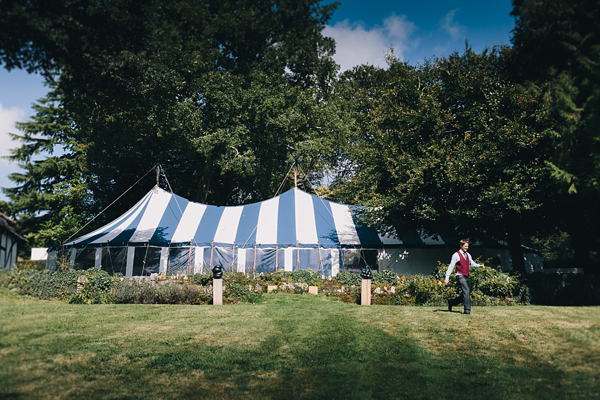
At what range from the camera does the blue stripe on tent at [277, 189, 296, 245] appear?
19362 mm

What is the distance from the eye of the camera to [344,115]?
83.8 ft

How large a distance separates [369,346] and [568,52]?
599 cm

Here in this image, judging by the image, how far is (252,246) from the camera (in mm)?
19297

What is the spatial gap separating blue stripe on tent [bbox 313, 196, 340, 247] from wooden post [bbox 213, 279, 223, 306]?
26.6ft

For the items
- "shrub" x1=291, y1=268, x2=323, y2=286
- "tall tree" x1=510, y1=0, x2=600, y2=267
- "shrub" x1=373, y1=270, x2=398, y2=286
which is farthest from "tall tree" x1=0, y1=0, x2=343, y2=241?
"shrub" x1=373, y1=270, x2=398, y2=286

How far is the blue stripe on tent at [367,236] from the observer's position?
63.8ft

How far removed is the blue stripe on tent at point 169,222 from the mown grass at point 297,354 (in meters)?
10.3

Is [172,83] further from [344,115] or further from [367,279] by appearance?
[344,115]

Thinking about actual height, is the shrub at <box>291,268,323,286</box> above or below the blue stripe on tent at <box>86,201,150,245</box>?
below

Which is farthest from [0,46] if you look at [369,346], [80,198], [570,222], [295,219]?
[80,198]

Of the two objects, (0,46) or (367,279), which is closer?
(0,46)

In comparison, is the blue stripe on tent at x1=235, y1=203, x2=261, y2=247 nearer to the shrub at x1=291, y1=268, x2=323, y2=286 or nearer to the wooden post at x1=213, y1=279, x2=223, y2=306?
the shrub at x1=291, y1=268, x2=323, y2=286

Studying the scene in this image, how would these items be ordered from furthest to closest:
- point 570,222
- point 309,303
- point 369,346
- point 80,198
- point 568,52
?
1. point 80,198
2. point 570,222
3. point 309,303
4. point 568,52
5. point 369,346

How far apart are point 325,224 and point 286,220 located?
183 cm
